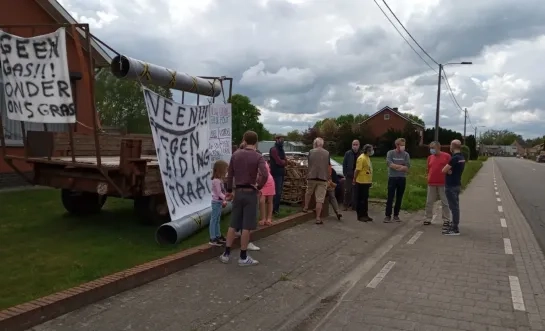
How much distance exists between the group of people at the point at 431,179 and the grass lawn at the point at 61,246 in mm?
3242

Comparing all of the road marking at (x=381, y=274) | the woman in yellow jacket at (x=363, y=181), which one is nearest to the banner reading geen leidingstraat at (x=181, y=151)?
the road marking at (x=381, y=274)

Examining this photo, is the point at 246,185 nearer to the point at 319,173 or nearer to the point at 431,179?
the point at 319,173

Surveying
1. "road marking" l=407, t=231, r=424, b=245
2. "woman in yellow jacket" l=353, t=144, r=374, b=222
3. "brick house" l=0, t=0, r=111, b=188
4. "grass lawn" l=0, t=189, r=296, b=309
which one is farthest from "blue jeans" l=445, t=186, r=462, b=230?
"brick house" l=0, t=0, r=111, b=188

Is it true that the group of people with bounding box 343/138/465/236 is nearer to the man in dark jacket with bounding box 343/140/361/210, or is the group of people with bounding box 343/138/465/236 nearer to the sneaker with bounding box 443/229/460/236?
the sneaker with bounding box 443/229/460/236

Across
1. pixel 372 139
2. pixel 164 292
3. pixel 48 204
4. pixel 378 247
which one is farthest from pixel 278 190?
pixel 372 139

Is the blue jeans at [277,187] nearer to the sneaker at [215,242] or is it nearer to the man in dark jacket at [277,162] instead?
the man in dark jacket at [277,162]

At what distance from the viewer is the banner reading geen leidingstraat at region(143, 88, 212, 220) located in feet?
25.1

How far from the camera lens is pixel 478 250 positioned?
8508 mm

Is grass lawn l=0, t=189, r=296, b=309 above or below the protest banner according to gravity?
below

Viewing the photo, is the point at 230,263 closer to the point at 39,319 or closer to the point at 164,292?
the point at 164,292

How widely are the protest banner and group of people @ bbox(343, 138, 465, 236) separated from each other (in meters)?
3.06

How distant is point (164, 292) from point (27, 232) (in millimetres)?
3480

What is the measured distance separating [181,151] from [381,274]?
146 inches

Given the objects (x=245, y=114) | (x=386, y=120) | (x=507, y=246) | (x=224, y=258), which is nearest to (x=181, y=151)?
(x=224, y=258)
